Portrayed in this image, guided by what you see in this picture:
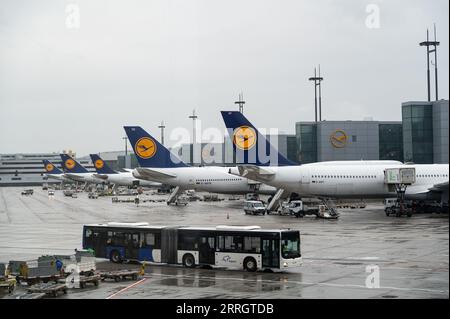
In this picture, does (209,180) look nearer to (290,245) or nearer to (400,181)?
(400,181)

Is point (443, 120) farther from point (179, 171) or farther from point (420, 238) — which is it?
point (420, 238)

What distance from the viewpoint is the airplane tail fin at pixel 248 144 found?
77.1 metres

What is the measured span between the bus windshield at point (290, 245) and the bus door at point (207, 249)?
169 inches

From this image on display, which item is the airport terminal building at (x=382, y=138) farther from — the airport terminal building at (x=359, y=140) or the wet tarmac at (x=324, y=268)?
the wet tarmac at (x=324, y=268)

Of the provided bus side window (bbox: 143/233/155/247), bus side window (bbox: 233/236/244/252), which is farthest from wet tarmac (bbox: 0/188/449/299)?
bus side window (bbox: 143/233/155/247)

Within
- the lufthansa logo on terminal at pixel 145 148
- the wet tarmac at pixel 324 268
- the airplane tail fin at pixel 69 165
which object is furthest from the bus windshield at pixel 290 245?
the airplane tail fin at pixel 69 165

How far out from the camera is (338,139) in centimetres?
13088

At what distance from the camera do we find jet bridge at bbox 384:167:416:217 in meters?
73.4

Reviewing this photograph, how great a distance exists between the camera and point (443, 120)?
98.5 m

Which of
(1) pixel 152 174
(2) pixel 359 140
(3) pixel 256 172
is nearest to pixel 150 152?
(1) pixel 152 174

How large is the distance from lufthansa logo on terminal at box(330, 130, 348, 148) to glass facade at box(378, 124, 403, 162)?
23.6 feet

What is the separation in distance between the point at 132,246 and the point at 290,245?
10265 mm
